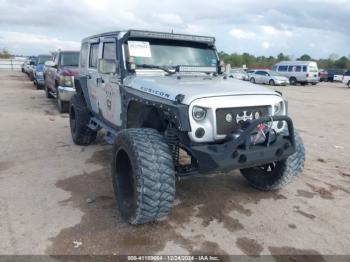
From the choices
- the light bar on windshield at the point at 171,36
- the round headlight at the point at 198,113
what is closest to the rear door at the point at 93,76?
the light bar on windshield at the point at 171,36

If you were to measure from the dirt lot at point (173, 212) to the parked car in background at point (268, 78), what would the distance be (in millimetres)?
24119

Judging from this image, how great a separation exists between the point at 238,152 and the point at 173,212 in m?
1.18

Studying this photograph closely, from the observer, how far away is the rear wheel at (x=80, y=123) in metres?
6.73

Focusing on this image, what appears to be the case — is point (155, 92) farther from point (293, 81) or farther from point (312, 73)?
Result: point (293, 81)

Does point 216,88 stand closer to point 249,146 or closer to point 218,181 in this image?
point 249,146

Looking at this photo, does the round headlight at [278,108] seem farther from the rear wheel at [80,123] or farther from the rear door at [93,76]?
the rear wheel at [80,123]

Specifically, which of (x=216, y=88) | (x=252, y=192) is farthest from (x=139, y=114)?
(x=252, y=192)

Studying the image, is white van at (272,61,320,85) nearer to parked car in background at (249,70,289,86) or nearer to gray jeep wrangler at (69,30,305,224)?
parked car in background at (249,70,289,86)

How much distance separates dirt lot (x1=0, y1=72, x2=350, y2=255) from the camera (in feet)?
11.5

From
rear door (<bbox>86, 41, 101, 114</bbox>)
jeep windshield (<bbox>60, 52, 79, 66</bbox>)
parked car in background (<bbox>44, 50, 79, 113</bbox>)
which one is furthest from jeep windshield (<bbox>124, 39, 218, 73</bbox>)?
jeep windshield (<bbox>60, 52, 79, 66</bbox>)

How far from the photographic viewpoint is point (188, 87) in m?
4.00

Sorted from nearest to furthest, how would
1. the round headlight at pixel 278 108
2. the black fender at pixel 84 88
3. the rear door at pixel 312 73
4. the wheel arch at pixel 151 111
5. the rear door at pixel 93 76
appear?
1. the wheel arch at pixel 151 111
2. the round headlight at pixel 278 108
3. the rear door at pixel 93 76
4. the black fender at pixel 84 88
5. the rear door at pixel 312 73

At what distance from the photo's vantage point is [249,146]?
3719 mm

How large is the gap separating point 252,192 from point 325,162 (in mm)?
2170
